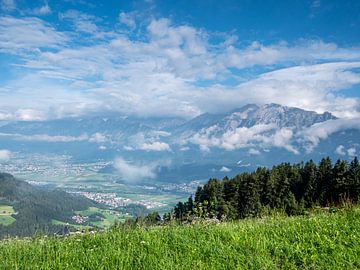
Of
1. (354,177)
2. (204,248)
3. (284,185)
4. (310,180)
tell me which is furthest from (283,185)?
(204,248)

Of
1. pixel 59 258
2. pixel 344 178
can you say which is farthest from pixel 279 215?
pixel 344 178

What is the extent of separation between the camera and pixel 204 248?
6902 millimetres

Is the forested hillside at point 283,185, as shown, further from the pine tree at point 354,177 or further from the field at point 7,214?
the field at point 7,214

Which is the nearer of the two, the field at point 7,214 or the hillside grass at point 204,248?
the hillside grass at point 204,248

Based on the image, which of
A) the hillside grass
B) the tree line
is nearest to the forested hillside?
the tree line

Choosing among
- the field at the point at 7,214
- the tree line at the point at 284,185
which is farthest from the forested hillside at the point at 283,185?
the field at the point at 7,214

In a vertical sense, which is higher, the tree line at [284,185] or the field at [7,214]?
the tree line at [284,185]

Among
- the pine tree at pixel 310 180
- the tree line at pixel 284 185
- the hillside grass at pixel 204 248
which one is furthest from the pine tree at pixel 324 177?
the hillside grass at pixel 204 248

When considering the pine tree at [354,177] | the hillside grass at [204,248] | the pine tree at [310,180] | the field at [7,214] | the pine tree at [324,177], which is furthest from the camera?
the field at [7,214]

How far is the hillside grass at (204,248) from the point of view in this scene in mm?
Answer: 6242

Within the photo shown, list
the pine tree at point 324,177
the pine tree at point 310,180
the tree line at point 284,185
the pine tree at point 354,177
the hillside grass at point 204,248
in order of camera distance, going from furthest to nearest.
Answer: the pine tree at point 310,180, the pine tree at point 324,177, the tree line at point 284,185, the pine tree at point 354,177, the hillside grass at point 204,248

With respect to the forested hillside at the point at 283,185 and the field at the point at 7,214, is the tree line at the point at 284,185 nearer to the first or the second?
the forested hillside at the point at 283,185

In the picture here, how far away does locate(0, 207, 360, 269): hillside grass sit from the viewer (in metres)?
6.24

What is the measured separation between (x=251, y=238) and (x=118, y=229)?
2943mm
